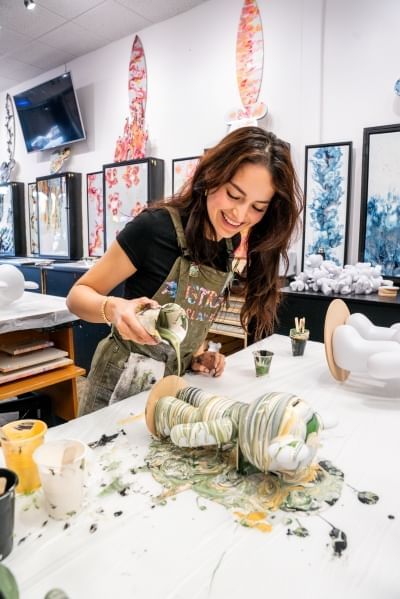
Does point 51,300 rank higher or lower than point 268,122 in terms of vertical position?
lower

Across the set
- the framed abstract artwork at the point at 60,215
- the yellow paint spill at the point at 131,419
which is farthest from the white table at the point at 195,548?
the framed abstract artwork at the point at 60,215

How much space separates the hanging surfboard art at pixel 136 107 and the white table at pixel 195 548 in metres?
3.60

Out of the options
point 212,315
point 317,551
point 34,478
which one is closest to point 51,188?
point 212,315

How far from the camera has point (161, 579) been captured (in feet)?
1.97

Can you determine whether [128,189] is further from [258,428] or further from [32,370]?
[258,428]

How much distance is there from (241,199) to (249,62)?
2.51 meters

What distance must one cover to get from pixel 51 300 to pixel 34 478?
5.58ft

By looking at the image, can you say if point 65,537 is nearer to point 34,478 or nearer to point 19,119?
point 34,478

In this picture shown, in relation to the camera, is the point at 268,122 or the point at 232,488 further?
the point at 268,122

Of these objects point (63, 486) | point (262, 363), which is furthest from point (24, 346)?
point (63, 486)

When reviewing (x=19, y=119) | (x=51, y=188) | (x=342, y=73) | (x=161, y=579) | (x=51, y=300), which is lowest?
(x=161, y=579)

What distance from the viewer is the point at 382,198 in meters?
2.67

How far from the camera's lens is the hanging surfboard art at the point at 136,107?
3.98 metres

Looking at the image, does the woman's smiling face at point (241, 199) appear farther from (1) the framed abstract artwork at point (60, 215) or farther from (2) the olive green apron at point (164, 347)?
(1) the framed abstract artwork at point (60, 215)
